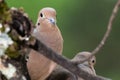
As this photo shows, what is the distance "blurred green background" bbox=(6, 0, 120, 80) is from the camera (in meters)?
8.80

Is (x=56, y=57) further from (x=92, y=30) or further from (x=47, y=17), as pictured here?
(x=92, y=30)

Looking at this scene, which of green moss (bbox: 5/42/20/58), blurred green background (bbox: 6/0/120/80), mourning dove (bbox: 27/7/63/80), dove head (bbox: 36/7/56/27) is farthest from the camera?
blurred green background (bbox: 6/0/120/80)

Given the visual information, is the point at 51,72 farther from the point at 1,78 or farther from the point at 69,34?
the point at 69,34

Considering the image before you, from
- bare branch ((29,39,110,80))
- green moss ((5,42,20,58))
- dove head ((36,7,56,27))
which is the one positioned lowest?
dove head ((36,7,56,27))

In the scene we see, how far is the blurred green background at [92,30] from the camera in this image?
347 inches

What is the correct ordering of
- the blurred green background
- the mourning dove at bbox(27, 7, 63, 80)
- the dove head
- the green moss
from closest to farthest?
the green moss → the mourning dove at bbox(27, 7, 63, 80) → the dove head → the blurred green background

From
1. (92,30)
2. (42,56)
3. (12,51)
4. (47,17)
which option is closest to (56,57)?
(12,51)

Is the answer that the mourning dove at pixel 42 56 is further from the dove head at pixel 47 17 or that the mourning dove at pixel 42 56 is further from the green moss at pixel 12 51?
the green moss at pixel 12 51

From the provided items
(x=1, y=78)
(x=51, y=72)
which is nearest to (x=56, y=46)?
(x=51, y=72)

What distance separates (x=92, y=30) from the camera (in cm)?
959

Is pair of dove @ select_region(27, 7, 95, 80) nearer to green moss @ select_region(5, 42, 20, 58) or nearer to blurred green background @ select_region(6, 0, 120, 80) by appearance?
green moss @ select_region(5, 42, 20, 58)

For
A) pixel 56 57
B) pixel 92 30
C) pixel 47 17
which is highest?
pixel 56 57

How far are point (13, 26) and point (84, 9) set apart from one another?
7.80 meters

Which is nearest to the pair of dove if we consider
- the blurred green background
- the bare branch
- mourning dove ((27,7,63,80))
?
mourning dove ((27,7,63,80))
